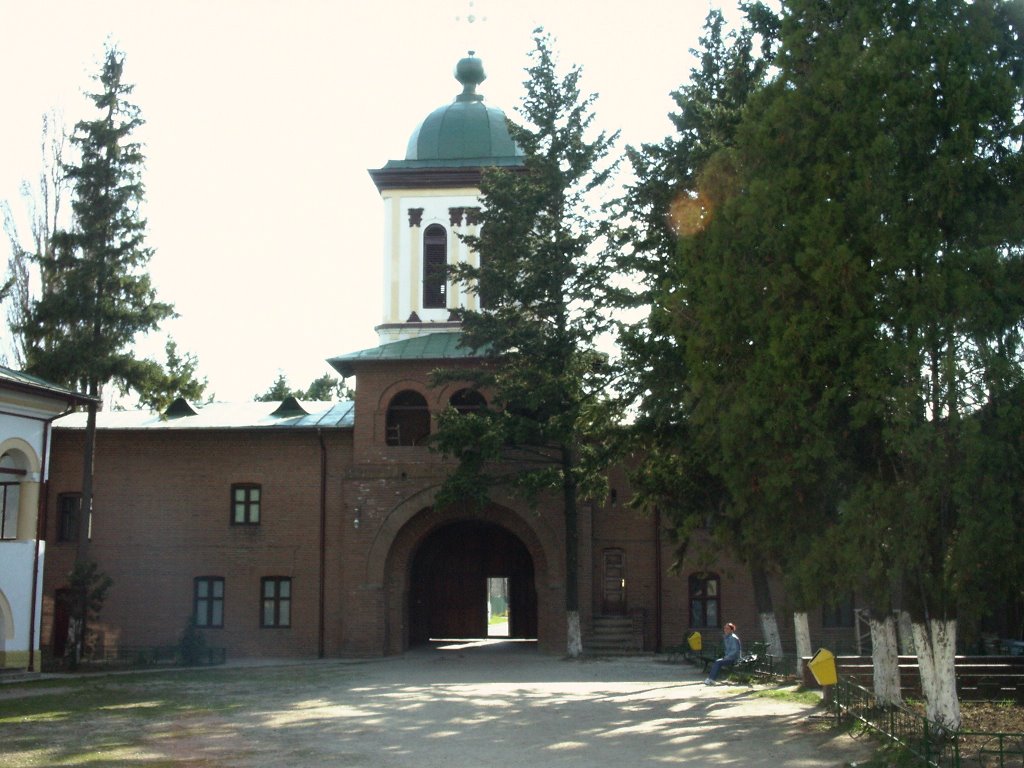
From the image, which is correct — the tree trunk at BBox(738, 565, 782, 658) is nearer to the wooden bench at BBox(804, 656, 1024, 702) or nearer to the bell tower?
the wooden bench at BBox(804, 656, 1024, 702)

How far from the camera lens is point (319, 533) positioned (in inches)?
1208

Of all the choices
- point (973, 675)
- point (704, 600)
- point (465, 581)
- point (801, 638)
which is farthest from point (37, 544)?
point (973, 675)

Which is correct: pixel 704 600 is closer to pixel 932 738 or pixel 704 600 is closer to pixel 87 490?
pixel 87 490

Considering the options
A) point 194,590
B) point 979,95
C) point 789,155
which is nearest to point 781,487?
point 789,155

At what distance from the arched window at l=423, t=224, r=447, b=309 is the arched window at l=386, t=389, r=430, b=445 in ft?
12.8

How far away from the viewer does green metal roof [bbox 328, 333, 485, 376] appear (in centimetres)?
3000

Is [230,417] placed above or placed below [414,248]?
below

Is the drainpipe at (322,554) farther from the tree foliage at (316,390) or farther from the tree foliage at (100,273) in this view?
the tree foliage at (316,390)

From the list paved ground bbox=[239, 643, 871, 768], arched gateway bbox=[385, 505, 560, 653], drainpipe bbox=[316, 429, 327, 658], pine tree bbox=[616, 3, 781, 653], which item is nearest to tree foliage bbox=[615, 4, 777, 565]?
pine tree bbox=[616, 3, 781, 653]

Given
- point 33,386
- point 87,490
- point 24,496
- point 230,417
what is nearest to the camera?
point 33,386

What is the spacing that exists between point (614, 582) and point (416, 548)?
526 centimetres

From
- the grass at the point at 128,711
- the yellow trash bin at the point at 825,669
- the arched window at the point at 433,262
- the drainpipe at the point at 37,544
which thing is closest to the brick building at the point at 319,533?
the arched window at the point at 433,262

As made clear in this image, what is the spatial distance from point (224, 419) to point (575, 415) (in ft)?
36.3

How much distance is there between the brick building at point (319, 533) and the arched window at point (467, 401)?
0.12 meters
